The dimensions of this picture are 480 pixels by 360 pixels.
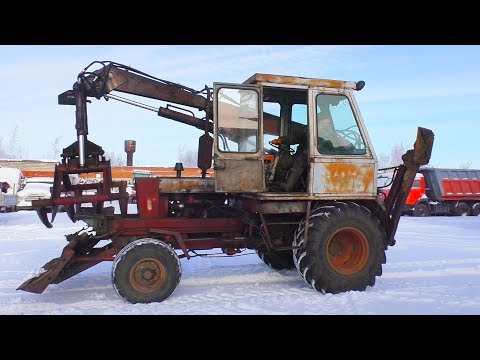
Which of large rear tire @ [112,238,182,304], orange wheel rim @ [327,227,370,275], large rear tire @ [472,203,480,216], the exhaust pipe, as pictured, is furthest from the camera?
the exhaust pipe

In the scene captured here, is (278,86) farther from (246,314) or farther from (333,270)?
(246,314)

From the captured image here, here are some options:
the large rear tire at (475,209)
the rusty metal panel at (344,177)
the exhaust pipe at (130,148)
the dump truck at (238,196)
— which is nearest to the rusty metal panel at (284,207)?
the dump truck at (238,196)

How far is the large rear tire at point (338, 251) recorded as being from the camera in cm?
596

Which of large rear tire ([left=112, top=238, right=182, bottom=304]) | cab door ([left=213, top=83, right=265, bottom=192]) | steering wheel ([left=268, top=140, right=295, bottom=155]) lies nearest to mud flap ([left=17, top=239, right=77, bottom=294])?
large rear tire ([left=112, top=238, right=182, bottom=304])

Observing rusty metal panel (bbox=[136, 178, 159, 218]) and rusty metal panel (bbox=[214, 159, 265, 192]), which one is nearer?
rusty metal panel (bbox=[214, 159, 265, 192])

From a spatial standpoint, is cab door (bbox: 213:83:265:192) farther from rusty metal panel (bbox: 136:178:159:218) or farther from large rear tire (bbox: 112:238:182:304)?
large rear tire (bbox: 112:238:182:304)

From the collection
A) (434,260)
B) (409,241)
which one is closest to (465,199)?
(409,241)

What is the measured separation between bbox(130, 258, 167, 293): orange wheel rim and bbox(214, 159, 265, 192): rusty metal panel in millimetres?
1272

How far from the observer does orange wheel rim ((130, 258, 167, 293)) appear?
18.3 ft

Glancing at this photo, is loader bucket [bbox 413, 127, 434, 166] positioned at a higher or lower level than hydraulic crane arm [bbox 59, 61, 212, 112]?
lower

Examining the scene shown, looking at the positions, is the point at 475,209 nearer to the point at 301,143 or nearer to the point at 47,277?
the point at 301,143

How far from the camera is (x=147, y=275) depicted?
5598 mm

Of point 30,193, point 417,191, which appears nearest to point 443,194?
point 417,191

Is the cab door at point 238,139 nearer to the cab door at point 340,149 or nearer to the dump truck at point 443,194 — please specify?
the cab door at point 340,149
